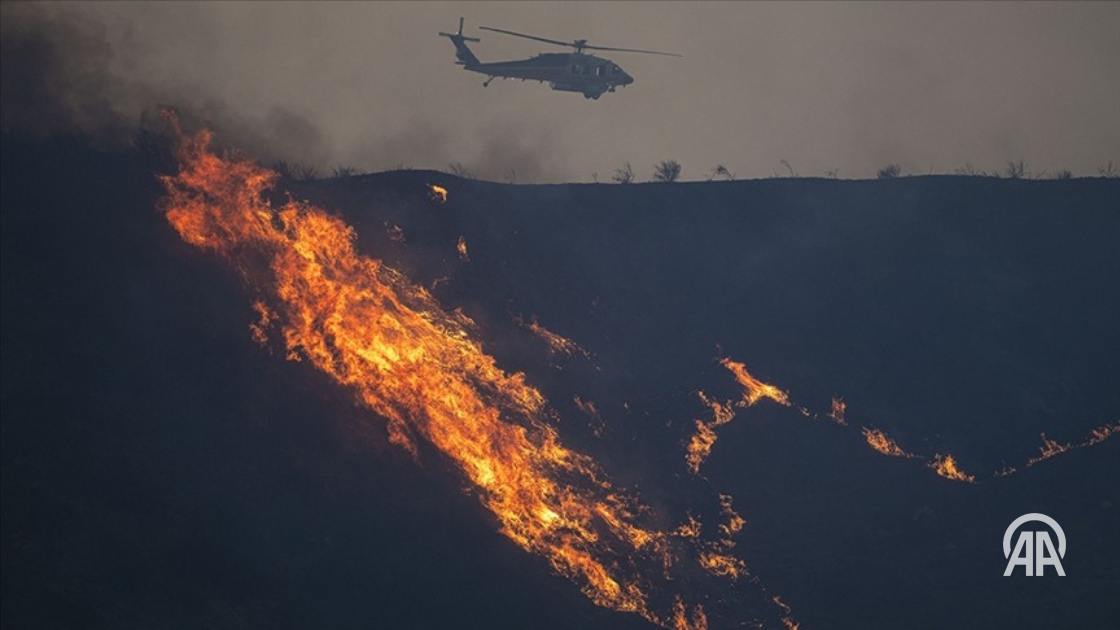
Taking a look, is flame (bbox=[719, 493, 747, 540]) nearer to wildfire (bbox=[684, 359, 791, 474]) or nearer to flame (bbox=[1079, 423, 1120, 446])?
wildfire (bbox=[684, 359, 791, 474])

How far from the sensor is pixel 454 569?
41.2m

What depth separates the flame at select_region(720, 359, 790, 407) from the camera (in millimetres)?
51875

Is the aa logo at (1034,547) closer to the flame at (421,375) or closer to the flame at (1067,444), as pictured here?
the flame at (1067,444)

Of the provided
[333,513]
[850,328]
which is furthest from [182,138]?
[850,328]

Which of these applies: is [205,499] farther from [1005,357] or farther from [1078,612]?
[1005,357]

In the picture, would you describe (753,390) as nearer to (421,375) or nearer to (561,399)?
(561,399)

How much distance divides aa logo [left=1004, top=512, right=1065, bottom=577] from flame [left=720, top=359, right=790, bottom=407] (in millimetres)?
10021

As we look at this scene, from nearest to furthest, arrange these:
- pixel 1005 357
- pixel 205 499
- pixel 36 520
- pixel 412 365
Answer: pixel 36 520 → pixel 205 499 → pixel 412 365 → pixel 1005 357

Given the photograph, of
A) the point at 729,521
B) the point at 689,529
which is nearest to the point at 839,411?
the point at 729,521

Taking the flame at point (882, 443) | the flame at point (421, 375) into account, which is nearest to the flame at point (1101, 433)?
the flame at point (882, 443)

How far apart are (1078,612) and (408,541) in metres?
21.2

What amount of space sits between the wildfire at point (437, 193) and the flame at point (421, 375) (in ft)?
22.9

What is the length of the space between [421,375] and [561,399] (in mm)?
5865

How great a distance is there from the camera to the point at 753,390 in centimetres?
5228
